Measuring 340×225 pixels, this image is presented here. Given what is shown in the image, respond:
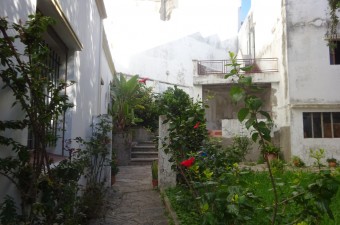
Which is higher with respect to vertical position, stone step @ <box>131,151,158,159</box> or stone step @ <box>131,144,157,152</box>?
stone step @ <box>131,144,157,152</box>

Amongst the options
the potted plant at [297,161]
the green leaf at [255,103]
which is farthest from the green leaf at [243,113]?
the potted plant at [297,161]

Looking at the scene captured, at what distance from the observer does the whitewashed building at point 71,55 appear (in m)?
2.72

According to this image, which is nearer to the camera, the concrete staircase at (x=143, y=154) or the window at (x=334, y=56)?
the window at (x=334, y=56)

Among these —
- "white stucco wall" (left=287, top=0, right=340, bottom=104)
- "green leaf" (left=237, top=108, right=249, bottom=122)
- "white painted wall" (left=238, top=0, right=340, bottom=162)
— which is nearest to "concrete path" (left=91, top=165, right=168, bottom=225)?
"green leaf" (left=237, top=108, right=249, bottom=122)

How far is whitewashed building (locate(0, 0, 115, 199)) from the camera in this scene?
272 centimetres

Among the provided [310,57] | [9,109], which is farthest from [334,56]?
[9,109]

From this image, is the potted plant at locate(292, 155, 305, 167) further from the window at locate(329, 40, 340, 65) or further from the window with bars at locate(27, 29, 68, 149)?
the window with bars at locate(27, 29, 68, 149)

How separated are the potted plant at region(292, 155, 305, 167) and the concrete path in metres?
6.16

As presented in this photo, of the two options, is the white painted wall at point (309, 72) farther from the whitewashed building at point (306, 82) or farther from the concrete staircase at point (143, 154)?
the concrete staircase at point (143, 154)

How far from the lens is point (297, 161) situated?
12.3 m

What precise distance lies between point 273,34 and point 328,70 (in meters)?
3.49

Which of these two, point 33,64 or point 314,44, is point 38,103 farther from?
point 314,44

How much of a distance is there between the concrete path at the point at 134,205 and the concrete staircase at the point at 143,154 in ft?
11.5

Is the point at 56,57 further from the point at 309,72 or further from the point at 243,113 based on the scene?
the point at 309,72
